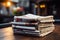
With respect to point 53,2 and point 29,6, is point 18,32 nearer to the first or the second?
point 53,2

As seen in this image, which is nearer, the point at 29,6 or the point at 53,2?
the point at 53,2

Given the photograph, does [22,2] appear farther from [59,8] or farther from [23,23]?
[23,23]

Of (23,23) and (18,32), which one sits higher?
(23,23)

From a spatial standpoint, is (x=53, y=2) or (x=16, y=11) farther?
(x=53, y=2)

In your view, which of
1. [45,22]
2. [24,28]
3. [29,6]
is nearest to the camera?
[24,28]

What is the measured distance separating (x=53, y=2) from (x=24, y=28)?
1641 cm

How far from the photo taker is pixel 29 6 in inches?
968

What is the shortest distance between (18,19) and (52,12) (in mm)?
16421

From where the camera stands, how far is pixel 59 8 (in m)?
18.3

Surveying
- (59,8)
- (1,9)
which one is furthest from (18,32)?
(59,8)

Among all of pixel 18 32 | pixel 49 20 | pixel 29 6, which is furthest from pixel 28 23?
pixel 29 6

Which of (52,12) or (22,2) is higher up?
(22,2)

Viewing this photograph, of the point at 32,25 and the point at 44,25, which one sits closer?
the point at 32,25

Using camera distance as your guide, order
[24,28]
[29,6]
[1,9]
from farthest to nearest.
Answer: [29,6] < [1,9] < [24,28]
